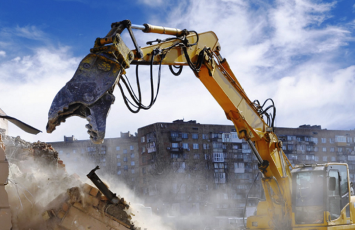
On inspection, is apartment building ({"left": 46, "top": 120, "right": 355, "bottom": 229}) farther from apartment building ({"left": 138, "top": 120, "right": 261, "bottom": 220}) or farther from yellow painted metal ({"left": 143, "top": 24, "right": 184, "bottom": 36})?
yellow painted metal ({"left": 143, "top": 24, "right": 184, "bottom": 36})

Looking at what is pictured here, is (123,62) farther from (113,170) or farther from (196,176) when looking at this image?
(113,170)

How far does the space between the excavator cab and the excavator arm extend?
0.93 feet

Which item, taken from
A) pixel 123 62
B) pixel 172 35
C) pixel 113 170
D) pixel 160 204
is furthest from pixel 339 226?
pixel 113 170

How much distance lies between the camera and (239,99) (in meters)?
9.88

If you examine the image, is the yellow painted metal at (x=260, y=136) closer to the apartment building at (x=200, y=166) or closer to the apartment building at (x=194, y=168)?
the apartment building at (x=200, y=166)

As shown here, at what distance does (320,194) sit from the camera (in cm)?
994

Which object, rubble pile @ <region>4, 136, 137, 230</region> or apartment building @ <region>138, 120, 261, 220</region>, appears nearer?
rubble pile @ <region>4, 136, 137, 230</region>

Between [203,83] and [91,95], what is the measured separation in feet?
14.8

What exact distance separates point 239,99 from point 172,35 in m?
3.02

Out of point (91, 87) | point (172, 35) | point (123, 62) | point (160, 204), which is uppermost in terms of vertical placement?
point (172, 35)

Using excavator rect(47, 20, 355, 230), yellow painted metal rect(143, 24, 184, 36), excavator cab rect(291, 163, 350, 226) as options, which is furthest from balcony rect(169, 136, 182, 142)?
yellow painted metal rect(143, 24, 184, 36)

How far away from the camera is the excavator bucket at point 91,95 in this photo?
525 centimetres

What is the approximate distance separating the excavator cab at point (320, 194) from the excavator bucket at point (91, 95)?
267 inches

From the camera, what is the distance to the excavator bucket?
525cm
